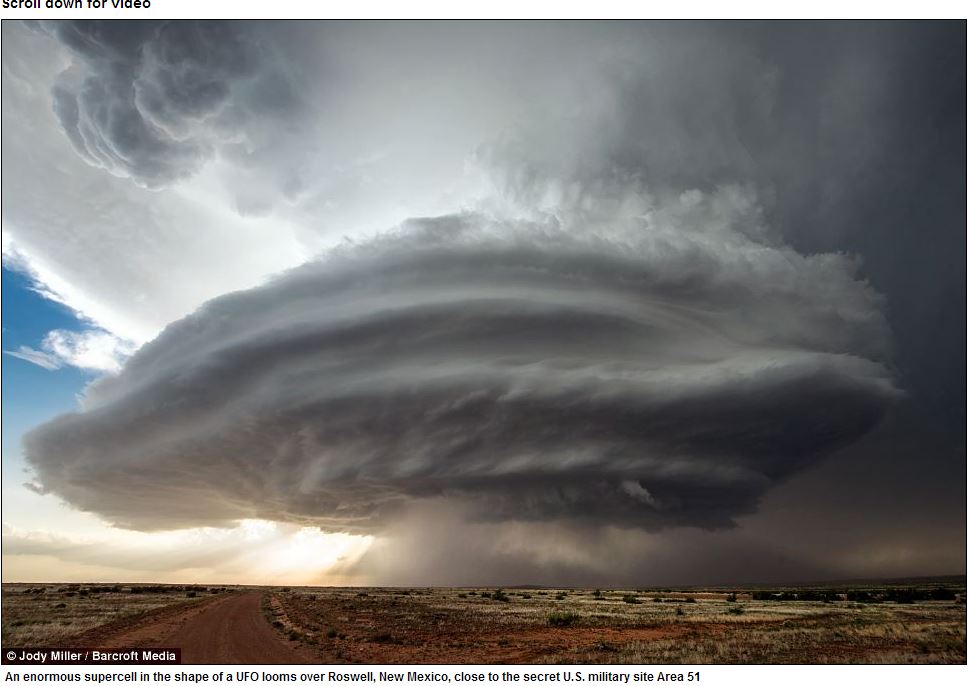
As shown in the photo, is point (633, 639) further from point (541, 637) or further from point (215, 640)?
point (215, 640)

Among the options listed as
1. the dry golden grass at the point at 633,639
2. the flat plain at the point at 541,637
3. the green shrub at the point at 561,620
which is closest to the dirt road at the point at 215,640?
the flat plain at the point at 541,637

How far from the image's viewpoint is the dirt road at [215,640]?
96.7ft

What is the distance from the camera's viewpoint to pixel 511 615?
56469 millimetres

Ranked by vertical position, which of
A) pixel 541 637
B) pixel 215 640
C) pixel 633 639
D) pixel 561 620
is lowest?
pixel 561 620

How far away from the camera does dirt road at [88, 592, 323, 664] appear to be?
1161 inches

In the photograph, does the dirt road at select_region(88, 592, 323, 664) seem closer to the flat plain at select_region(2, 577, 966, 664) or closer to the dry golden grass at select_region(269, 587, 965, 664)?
the flat plain at select_region(2, 577, 966, 664)

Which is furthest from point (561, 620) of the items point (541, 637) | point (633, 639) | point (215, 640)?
point (215, 640)

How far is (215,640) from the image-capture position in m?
35.8

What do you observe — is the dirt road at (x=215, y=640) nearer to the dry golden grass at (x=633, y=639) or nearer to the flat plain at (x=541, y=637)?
the flat plain at (x=541, y=637)

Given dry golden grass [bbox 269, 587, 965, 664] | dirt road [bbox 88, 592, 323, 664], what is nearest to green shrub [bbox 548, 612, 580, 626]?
dry golden grass [bbox 269, 587, 965, 664]

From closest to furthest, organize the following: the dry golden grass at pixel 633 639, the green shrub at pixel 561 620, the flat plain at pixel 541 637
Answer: the dry golden grass at pixel 633 639 < the flat plain at pixel 541 637 < the green shrub at pixel 561 620
